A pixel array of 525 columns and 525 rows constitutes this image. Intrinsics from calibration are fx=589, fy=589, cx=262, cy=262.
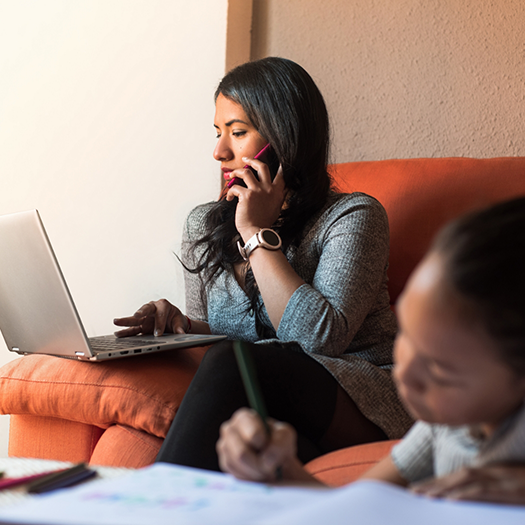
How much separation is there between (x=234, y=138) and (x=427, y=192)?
463 millimetres

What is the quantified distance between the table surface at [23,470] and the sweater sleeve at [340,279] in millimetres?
487

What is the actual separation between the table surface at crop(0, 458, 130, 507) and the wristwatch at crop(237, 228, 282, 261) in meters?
0.59

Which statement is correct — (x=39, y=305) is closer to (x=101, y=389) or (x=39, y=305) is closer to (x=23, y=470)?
(x=101, y=389)

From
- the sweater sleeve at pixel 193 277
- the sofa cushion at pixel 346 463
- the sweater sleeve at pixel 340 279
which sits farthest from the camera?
the sweater sleeve at pixel 193 277

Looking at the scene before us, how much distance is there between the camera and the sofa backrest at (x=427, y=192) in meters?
1.31

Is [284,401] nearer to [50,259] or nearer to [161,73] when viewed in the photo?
[50,259]

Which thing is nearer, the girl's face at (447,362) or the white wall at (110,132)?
the girl's face at (447,362)

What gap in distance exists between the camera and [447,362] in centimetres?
42

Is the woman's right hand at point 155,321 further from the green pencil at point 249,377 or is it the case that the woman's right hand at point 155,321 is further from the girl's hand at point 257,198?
the green pencil at point 249,377

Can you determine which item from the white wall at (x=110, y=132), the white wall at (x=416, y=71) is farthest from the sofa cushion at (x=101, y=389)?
the white wall at (x=416, y=71)

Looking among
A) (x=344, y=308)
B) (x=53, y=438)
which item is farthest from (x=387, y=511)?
(x=53, y=438)

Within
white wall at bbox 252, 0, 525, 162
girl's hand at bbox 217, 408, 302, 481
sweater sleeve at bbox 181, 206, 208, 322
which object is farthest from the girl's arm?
white wall at bbox 252, 0, 525, 162

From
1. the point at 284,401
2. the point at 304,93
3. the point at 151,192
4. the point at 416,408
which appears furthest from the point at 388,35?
the point at 416,408

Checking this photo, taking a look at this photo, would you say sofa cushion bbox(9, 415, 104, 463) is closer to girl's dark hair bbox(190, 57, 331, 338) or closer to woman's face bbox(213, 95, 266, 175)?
girl's dark hair bbox(190, 57, 331, 338)
